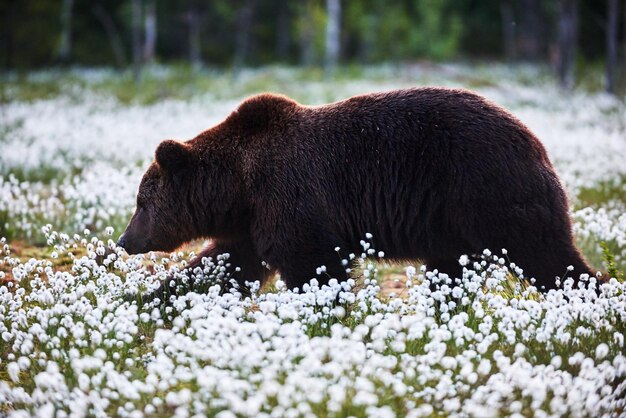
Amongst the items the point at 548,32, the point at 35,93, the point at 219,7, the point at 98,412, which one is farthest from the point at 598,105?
the point at 548,32

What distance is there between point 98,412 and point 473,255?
2821 millimetres

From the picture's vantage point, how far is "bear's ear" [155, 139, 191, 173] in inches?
238

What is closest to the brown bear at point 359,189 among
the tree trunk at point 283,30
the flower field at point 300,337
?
the flower field at point 300,337

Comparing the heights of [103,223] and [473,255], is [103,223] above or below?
below

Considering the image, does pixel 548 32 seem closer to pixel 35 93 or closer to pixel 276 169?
pixel 35 93

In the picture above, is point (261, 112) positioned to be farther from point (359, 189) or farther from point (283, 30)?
point (283, 30)

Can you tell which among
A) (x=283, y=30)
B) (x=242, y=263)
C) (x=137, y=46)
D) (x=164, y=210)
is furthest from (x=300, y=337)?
(x=283, y=30)

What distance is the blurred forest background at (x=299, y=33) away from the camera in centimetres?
3030

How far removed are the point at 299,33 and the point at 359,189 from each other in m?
41.8

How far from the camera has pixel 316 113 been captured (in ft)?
20.1

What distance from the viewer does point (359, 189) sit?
5.87 m

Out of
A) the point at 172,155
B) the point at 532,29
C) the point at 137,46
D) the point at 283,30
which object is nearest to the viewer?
the point at 172,155

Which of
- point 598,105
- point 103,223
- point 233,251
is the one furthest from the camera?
point 598,105

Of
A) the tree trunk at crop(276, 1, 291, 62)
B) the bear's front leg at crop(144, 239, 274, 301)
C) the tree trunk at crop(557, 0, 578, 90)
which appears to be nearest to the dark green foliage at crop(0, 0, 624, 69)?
the tree trunk at crop(276, 1, 291, 62)
